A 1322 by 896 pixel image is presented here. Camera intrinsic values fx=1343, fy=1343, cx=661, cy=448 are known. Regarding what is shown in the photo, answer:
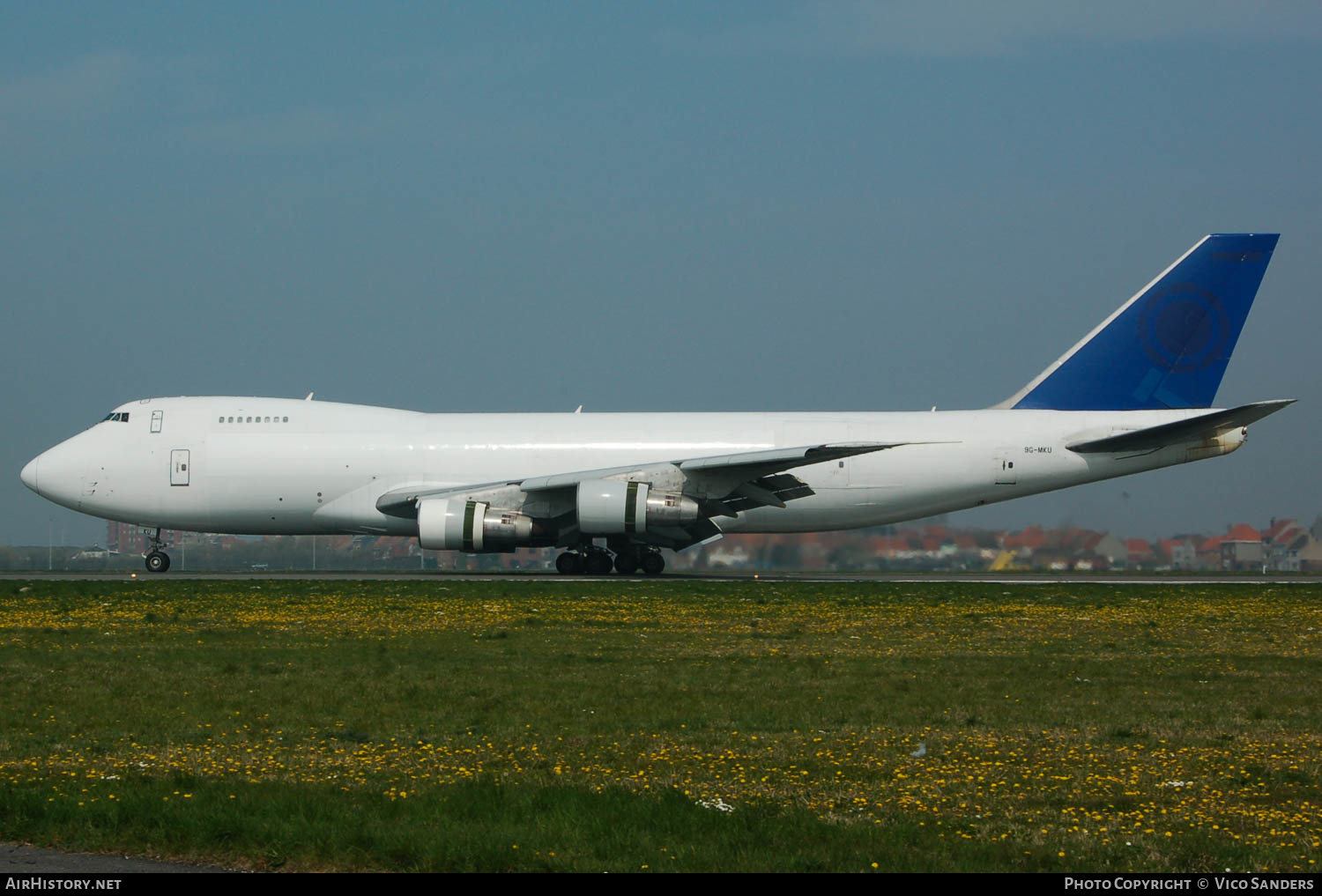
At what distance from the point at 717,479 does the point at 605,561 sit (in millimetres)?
3374

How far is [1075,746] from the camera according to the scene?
884 centimetres

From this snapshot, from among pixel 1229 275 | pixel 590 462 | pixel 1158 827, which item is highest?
pixel 1229 275

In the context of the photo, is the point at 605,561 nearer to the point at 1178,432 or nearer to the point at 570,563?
the point at 570,563

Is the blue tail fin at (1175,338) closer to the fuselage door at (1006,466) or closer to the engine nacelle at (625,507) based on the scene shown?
the fuselage door at (1006,466)

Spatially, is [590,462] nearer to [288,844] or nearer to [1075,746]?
[1075,746]

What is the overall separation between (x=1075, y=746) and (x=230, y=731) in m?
5.78

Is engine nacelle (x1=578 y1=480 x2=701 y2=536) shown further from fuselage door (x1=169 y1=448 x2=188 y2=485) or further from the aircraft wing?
fuselage door (x1=169 y1=448 x2=188 y2=485)

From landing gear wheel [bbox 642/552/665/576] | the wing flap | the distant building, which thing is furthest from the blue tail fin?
the distant building

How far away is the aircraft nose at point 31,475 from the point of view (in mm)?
30953

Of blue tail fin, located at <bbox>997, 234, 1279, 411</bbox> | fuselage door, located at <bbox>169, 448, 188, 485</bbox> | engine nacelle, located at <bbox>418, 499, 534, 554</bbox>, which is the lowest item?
engine nacelle, located at <bbox>418, 499, 534, 554</bbox>

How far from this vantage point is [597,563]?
28.8 m

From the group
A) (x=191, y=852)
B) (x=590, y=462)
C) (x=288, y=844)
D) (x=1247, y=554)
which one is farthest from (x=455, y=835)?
(x=1247, y=554)

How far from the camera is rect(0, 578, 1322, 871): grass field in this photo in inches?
249

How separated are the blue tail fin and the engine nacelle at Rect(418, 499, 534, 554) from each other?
12.0 m
